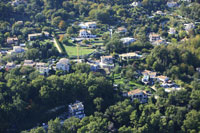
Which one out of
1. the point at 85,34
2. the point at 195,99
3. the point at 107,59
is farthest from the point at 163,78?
the point at 85,34

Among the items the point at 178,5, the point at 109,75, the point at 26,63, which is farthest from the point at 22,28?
the point at 178,5

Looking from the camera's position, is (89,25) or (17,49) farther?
(89,25)

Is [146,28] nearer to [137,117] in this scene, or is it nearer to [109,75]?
[109,75]

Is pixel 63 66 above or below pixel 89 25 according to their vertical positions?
below

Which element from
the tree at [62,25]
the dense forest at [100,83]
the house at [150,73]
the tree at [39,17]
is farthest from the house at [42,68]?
the tree at [39,17]

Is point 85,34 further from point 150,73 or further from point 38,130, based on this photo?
point 38,130

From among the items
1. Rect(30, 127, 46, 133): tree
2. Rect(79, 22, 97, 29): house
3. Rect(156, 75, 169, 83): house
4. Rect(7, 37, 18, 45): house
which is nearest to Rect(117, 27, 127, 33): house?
Rect(79, 22, 97, 29): house
